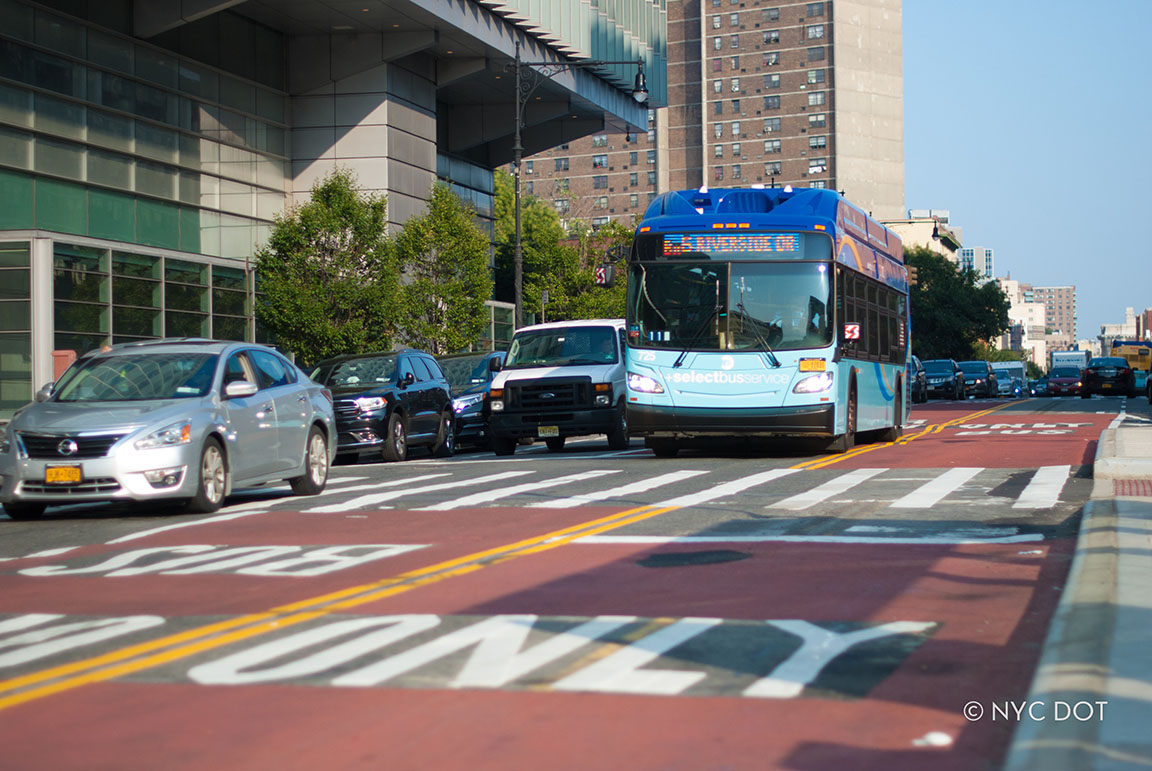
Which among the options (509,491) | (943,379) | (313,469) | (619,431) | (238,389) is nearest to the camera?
(238,389)

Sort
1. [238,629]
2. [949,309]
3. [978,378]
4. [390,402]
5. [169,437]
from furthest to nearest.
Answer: [949,309] → [978,378] → [390,402] → [169,437] → [238,629]

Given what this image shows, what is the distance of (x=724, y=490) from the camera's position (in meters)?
14.5

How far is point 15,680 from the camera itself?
6.11m

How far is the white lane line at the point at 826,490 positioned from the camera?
12883mm

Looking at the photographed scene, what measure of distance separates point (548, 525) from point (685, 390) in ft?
28.2

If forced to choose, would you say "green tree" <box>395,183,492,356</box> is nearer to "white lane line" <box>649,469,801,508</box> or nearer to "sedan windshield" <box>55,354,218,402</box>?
"white lane line" <box>649,469,801,508</box>

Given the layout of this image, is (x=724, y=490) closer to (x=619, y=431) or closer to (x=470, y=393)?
(x=619, y=431)

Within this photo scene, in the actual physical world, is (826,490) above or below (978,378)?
below

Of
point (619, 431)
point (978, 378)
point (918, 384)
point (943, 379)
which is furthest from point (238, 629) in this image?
point (978, 378)

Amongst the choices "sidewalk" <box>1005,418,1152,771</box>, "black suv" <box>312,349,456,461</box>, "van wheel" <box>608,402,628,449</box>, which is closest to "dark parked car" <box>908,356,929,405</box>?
"van wheel" <box>608,402,628,449</box>

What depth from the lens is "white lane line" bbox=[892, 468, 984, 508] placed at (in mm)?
12914

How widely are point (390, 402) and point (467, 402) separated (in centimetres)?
421

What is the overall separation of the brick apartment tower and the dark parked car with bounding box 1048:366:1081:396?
7329cm

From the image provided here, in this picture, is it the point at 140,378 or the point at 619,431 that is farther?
the point at 619,431
